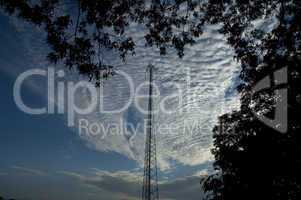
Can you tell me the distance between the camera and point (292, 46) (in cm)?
1165

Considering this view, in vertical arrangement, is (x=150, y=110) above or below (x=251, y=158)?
above

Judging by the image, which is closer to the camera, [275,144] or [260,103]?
[260,103]

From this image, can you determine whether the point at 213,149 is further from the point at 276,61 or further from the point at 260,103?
the point at 276,61

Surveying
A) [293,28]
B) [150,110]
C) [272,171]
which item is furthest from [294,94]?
[150,110]

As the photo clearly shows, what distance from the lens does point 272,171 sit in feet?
74.0

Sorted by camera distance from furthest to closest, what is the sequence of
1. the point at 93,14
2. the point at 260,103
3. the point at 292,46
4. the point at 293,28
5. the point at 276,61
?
1. the point at 260,103
2. the point at 276,61
3. the point at 292,46
4. the point at 293,28
5. the point at 93,14

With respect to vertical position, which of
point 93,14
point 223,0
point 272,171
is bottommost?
point 272,171

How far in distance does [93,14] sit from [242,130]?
18401 millimetres

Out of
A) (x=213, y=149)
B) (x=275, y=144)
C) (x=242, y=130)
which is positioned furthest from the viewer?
(x=213, y=149)

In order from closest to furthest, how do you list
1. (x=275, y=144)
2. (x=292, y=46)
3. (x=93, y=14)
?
(x=93, y=14), (x=292, y=46), (x=275, y=144)

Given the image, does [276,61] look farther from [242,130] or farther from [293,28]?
[242,130]

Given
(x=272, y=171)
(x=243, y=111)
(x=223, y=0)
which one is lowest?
(x=272, y=171)

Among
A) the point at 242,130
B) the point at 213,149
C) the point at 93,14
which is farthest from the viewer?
the point at 213,149

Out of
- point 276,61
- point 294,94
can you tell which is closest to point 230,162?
point 294,94
